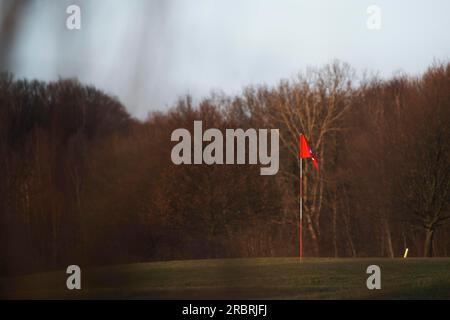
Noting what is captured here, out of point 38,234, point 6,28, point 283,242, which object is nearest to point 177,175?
point 283,242

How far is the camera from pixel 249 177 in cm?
4247

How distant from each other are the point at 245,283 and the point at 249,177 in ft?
94.2

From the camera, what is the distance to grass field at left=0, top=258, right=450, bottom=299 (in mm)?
11949

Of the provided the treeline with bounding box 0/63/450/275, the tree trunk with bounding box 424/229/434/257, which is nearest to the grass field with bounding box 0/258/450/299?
the treeline with bounding box 0/63/450/275

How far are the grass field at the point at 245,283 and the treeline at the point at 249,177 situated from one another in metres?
0.99

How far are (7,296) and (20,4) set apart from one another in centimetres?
513

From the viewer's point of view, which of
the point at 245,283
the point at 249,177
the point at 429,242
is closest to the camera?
the point at 245,283

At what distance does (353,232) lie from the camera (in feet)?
154

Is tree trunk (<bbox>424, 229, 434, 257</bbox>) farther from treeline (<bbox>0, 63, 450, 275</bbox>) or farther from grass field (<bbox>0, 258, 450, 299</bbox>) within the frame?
grass field (<bbox>0, 258, 450, 299</bbox>)

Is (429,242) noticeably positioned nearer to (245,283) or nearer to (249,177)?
(249,177)

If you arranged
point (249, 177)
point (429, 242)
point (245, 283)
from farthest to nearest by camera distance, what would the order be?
1. point (249, 177)
2. point (429, 242)
3. point (245, 283)

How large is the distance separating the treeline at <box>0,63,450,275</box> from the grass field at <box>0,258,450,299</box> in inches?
38.9

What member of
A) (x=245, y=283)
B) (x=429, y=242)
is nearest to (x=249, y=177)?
(x=429, y=242)
